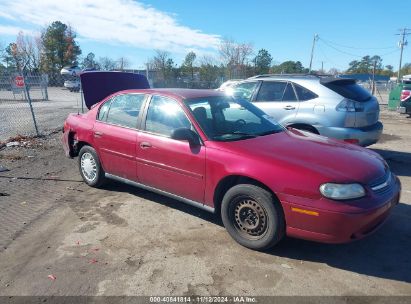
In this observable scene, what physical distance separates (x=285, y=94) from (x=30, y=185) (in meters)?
4.78

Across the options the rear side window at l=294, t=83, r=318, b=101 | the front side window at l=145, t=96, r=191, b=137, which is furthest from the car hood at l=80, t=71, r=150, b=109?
the rear side window at l=294, t=83, r=318, b=101

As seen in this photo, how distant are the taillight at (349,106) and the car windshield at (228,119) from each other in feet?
6.52

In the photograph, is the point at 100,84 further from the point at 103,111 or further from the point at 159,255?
the point at 159,255

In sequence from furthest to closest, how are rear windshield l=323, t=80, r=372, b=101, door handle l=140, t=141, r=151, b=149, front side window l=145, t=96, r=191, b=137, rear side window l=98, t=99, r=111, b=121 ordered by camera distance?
rear windshield l=323, t=80, r=372, b=101, rear side window l=98, t=99, r=111, b=121, door handle l=140, t=141, r=151, b=149, front side window l=145, t=96, r=191, b=137

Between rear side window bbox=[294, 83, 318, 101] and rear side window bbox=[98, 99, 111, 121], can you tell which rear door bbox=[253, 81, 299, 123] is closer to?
rear side window bbox=[294, 83, 318, 101]

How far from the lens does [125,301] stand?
300 centimetres

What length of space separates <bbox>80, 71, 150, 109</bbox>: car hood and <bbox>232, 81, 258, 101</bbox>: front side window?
226 cm

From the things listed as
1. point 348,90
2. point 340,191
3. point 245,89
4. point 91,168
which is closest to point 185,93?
point 91,168

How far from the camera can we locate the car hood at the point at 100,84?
690cm

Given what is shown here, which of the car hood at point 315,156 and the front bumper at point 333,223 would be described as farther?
the car hood at point 315,156

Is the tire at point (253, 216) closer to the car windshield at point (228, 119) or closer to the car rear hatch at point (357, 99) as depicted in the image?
the car windshield at point (228, 119)

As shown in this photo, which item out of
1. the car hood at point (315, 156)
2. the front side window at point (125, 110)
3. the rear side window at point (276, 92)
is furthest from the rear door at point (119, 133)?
the rear side window at point (276, 92)

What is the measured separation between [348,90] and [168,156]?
3.90 metres

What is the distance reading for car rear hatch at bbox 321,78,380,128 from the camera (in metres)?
6.26
